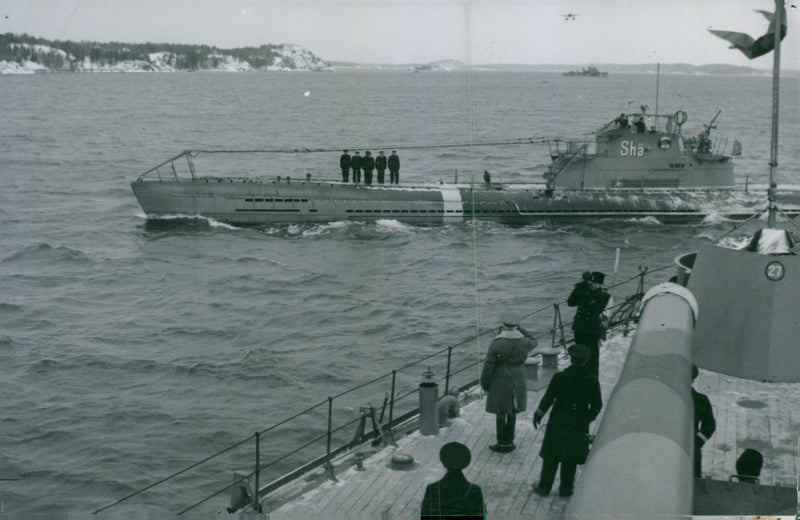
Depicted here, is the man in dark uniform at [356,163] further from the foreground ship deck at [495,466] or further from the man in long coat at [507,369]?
the man in long coat at [507,369]

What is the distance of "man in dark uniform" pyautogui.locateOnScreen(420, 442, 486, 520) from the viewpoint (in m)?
5.63

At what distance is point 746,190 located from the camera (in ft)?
131

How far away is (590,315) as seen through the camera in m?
11.0

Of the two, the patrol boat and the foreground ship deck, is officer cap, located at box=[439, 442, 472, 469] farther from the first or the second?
the patrol boat

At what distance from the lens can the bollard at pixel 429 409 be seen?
10.1 meters

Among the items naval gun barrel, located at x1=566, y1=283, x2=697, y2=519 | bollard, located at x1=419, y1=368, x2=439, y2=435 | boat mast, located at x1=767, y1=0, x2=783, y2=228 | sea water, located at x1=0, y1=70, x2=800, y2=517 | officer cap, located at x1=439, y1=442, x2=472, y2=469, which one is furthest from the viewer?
sea water, located at x1=0, y1=70, x2=800, y2=517

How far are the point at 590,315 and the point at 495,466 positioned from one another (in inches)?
104

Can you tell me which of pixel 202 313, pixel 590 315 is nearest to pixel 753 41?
pixel 590 315

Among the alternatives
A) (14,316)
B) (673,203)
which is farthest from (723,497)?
(673,203)

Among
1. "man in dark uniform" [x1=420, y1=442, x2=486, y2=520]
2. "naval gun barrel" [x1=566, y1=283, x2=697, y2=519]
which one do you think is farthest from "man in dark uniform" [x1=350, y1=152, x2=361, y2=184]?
"man in dark uniform" [x1=420, y1=442, x2=486, y2=520]

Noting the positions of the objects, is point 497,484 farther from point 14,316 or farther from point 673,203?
point 673,203

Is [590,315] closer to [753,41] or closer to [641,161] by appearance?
[753,41]

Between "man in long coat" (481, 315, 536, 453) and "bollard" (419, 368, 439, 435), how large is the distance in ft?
2.94

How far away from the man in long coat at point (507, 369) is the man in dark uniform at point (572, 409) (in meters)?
1.03
